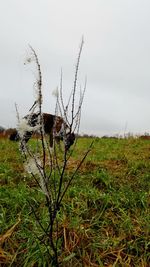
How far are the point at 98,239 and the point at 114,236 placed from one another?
8.2 inches

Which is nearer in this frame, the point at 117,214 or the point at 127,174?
the point at 117,214

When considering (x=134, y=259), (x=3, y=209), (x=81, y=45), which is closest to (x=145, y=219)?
(x=134, y=259)

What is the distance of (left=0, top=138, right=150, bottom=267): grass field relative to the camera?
14.8 ft

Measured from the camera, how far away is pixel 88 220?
512cm

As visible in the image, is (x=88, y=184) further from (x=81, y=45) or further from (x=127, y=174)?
(x=81, y=45)

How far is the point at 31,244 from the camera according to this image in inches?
177

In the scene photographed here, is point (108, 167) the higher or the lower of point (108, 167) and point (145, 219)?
the higher

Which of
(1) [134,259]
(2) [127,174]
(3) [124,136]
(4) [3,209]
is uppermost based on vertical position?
(3) [124,136]

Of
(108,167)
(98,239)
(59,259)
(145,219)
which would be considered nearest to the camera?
(59,259)

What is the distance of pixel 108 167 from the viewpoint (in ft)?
25.4

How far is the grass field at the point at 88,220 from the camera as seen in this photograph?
14.8 feet

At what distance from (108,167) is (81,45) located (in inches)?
168

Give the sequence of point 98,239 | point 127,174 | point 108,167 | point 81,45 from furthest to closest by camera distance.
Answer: point 108,167 < point 127,174 < point 98,239 < point 81,45

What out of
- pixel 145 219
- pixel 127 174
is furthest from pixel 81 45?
pixel 127 174
